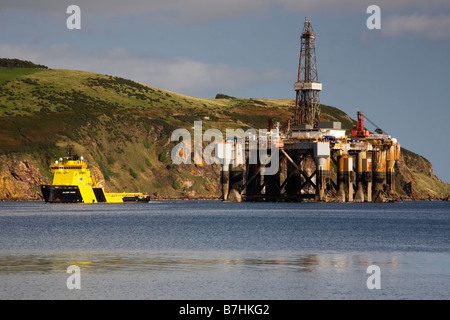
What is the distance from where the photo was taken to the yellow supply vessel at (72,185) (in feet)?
530

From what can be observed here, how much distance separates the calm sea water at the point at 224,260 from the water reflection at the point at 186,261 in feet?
0.21

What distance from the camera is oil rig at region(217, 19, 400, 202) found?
160 metres

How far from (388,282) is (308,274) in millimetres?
5201

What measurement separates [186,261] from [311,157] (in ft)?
365

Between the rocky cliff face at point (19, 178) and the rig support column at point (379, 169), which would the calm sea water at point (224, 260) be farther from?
the rocky cliff face at point (19, 178)

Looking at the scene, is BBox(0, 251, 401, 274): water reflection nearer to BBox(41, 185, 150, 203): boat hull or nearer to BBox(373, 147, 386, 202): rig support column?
BBox(41, 185, 150, 203): boat hull

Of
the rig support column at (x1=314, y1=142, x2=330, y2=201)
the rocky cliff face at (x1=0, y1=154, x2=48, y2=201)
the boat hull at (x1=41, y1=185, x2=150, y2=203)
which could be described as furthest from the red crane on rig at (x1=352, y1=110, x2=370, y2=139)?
the rocky cliff face at (x1=0, y1=154, x2=48, y2=201)

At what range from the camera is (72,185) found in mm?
164000

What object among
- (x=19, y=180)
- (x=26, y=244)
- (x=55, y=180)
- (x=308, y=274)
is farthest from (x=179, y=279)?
(x=19, y=180)

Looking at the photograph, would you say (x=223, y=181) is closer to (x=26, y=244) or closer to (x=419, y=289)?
(x=26, y=244)

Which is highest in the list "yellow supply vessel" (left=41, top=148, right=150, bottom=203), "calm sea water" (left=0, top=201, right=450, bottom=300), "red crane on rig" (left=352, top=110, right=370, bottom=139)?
"red crane on rig" (left=352, top=110, right=370, bottom=139)

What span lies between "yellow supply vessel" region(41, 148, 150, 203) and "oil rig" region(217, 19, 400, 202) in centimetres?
2416

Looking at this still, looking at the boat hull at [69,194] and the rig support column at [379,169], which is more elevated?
the rig support column at [379,169]

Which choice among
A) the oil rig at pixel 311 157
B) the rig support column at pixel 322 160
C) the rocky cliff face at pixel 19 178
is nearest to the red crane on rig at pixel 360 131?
the oil rig at pixel 311 157
